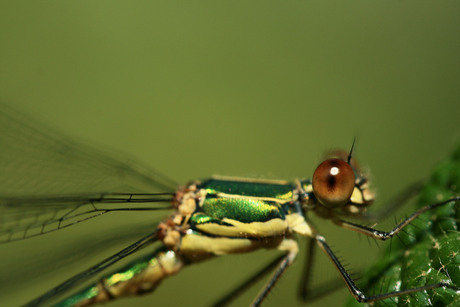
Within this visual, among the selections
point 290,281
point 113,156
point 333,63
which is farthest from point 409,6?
point 113,156

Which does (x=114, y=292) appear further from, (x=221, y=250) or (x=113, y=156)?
(x=113, y=156)

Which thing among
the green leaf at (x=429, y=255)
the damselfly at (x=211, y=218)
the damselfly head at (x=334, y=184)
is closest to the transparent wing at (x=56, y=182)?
the damselfly at (x=211, y=218)

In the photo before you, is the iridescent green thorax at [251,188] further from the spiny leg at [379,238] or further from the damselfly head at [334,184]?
the spiny leg at [379,238]

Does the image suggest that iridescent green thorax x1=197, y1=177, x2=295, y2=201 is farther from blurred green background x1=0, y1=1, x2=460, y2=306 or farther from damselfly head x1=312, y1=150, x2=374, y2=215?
blurred green background x1=0, y1=1, x2=460, y2=306

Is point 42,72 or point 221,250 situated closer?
point 221,250

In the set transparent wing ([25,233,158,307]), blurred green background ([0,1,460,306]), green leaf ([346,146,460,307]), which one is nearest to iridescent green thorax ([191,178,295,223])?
transparent wing ([25,233,158,307])

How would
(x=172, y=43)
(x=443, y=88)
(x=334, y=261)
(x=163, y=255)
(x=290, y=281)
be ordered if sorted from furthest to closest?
(x=172, y=43), (x=443, y=88), (x=290, y=281), (x=163, y=255), (x=334, y=261)

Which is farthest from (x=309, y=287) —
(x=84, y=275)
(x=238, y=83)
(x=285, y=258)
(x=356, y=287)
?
(x=238, y=83)

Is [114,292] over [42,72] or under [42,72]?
under
